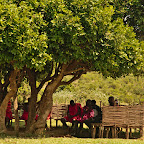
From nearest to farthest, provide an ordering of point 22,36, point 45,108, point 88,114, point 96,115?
1. point 22,36
2. point 45,108
3. point 88,114
4. point 96,115

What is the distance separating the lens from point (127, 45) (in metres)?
11.3

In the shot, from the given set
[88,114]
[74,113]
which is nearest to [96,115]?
[88,114]

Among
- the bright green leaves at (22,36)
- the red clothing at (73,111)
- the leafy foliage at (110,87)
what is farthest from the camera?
the leafy foliage at (110,87)

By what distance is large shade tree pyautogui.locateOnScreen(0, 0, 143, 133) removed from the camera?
9.67m

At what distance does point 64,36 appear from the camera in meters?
10.5

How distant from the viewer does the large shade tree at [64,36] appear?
9.67 metres

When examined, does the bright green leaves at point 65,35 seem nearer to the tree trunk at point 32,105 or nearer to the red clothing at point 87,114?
the red clothing at point 87,114

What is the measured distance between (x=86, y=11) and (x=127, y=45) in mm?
2089

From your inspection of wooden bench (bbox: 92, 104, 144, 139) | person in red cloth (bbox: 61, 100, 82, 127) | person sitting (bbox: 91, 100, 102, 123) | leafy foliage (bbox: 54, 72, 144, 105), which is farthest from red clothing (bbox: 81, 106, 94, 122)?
leafy foliage (bbox: 54, 72, 144, 105)

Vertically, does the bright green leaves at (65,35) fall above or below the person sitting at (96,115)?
above

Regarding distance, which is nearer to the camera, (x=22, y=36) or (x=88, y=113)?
(x=22, y=36)

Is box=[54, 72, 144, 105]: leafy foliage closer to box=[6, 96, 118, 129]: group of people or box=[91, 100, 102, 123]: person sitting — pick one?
box=[6, 96, 118, 129]: group of people

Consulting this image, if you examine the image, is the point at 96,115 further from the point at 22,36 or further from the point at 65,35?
the point at 22,36

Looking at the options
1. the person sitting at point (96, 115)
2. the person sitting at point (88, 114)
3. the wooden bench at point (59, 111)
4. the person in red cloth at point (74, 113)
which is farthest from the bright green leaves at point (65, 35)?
the wooden bench at point (59, 111)
